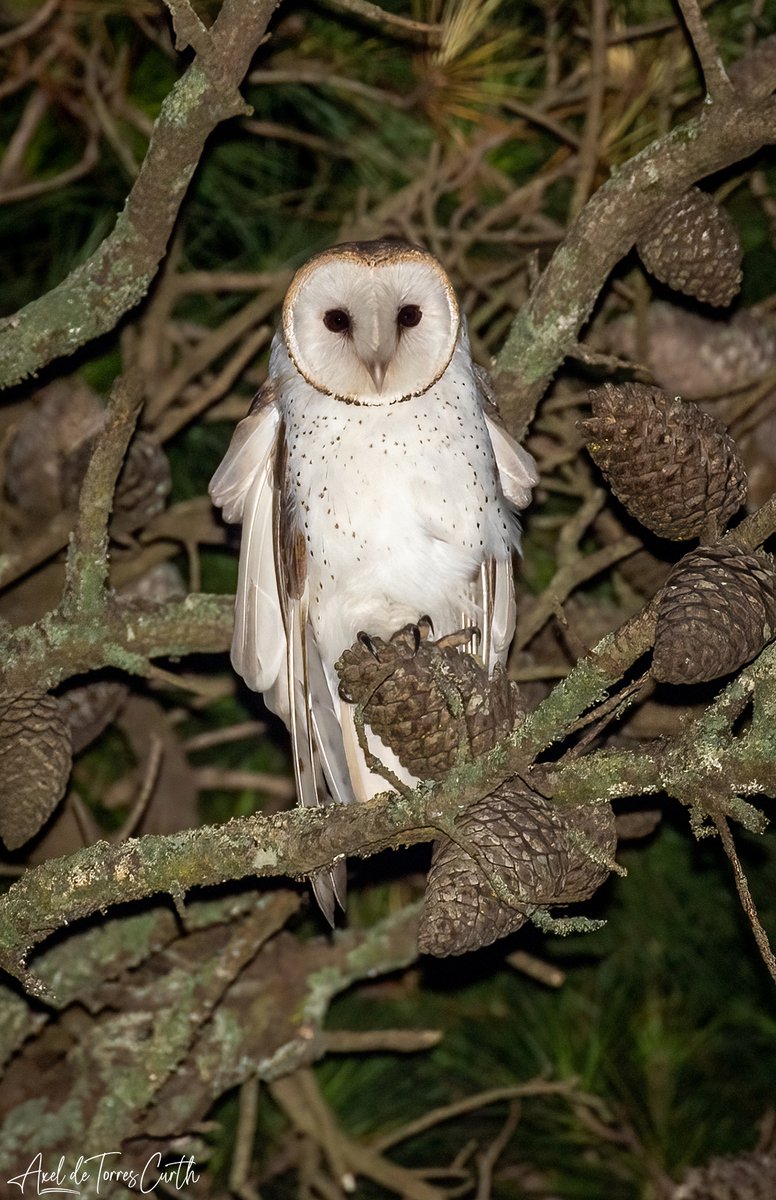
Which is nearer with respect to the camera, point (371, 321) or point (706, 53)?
point (706, 53)

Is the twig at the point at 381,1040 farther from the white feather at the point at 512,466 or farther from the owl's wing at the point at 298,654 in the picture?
the white feather at the point at 512,466

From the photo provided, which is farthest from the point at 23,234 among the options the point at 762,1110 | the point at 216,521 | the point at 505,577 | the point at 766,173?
the point at 762,1110

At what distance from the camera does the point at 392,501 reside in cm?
205

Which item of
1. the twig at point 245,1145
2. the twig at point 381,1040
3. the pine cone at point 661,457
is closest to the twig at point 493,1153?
the twig at point 381,1040

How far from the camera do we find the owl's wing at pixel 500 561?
2146mm

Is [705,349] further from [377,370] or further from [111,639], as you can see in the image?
[111,639]

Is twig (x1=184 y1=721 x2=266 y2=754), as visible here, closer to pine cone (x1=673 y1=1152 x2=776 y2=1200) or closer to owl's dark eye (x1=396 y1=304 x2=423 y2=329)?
owl's dark eye (x1=396 y1=304 x2=423 y2=329)

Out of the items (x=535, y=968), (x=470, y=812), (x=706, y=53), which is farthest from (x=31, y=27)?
(x=535, y=968)

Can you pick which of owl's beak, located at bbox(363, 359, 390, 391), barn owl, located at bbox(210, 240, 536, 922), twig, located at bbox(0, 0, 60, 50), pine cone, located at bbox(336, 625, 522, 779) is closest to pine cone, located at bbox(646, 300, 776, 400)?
barn owl, located at bbox(210, 240, 536, 922)

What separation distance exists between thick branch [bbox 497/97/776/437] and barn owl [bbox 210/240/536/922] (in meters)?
0.11

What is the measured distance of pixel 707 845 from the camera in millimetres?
2377

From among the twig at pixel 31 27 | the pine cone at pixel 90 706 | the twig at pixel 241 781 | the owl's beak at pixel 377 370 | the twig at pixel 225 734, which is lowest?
the twig at pixel 241 781

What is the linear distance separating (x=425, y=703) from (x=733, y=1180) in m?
1.06

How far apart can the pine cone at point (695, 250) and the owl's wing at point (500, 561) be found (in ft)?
1.22
